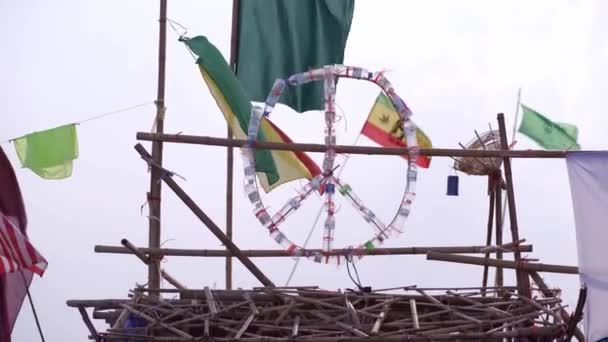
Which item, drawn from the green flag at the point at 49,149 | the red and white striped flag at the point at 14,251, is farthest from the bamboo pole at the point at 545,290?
the green flag at the point at 49,149

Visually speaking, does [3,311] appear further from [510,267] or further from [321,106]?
[510,267]

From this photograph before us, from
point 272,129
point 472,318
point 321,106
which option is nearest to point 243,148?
point 272,129

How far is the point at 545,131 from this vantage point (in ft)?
35.3

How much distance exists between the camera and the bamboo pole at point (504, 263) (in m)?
8.29

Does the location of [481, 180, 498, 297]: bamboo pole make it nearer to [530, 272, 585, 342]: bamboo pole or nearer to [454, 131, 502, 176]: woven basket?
[454, 131, 502, 176]: woven basket

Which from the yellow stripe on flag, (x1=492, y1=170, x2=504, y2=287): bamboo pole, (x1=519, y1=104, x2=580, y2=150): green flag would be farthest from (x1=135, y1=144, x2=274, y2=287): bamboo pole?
(x1=519, y1=104, x2=580, y2=150): green flag

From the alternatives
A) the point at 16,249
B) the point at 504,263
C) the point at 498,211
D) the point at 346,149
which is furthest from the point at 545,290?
the point at 16,249

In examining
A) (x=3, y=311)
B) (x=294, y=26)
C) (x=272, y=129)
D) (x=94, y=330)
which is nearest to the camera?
(x=94, y=330)

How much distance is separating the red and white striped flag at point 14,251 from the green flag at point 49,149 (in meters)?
1.36

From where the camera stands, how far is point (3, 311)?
8.87 meters

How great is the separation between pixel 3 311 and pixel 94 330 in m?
1.47

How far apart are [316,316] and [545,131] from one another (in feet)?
13.2

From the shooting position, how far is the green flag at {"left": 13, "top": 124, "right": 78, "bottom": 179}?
1005cm

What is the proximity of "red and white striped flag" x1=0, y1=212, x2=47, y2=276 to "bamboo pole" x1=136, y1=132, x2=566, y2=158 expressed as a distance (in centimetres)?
138
